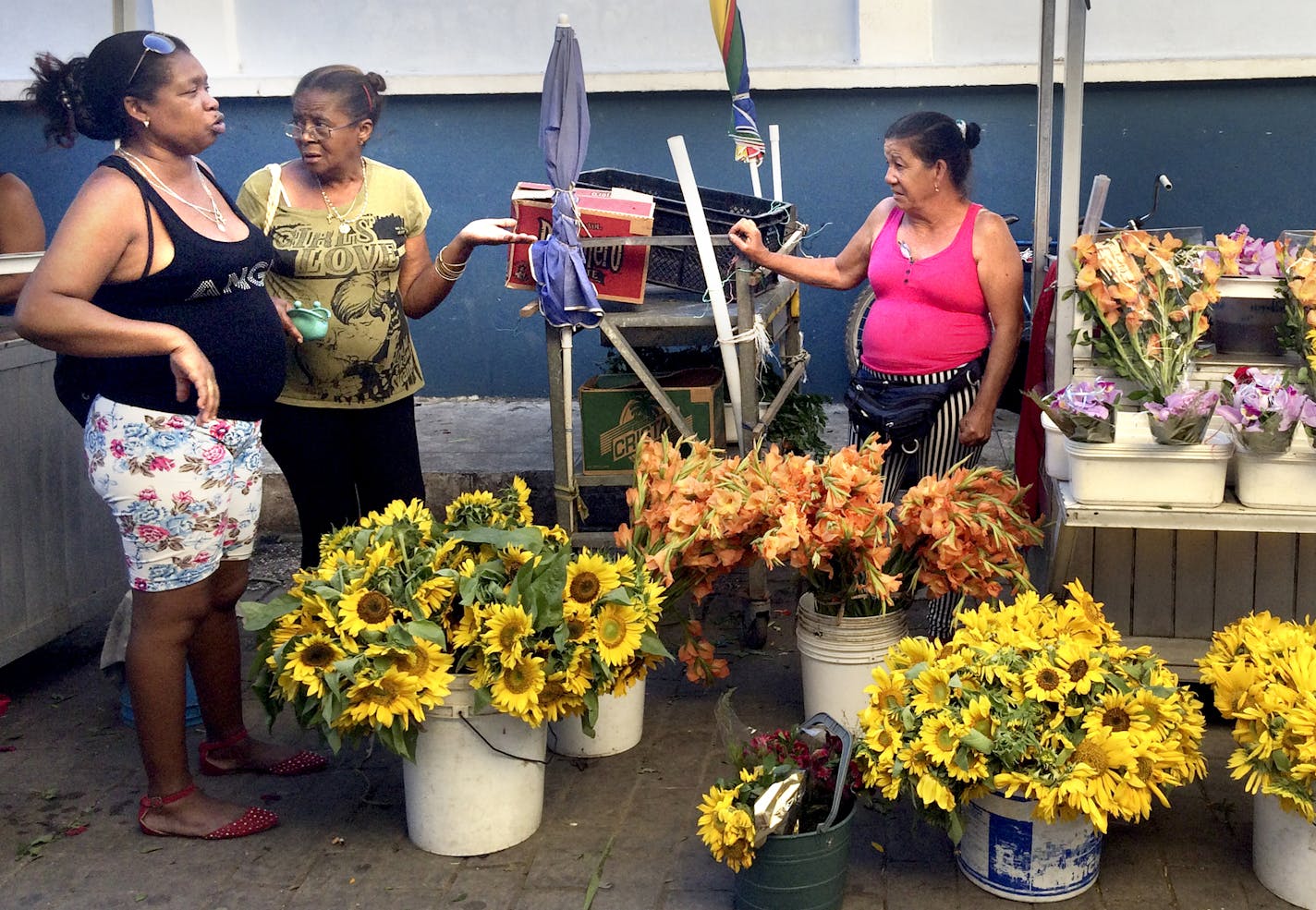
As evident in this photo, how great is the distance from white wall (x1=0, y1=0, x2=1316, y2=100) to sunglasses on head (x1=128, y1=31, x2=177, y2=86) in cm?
365

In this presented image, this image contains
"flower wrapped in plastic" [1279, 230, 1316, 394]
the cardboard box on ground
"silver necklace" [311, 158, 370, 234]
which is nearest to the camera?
"flower wrapped in plastic" [1279, 230, 1316, 394]

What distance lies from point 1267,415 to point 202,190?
2578mm

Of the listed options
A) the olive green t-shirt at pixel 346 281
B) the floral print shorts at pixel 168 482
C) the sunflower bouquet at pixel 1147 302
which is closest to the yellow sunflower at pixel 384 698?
the floral print shorts at pixel 168 482

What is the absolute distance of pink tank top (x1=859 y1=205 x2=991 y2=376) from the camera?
13.0ft

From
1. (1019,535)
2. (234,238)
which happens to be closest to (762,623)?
(1019,535)

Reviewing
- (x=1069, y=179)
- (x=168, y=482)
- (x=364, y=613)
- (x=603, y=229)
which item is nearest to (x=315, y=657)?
(x=364, y=613)

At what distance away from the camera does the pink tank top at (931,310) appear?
3.97m

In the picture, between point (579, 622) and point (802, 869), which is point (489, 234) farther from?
point (802, 869)

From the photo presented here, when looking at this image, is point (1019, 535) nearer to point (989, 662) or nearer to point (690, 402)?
point (989, 662)

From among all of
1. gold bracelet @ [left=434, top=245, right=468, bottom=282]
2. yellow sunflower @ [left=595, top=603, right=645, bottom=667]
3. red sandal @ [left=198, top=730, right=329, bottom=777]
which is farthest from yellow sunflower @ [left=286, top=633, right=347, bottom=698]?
gold bracelet @ [left=434, top=245, right=468, bottom=282]

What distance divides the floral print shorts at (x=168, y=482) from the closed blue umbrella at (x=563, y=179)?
1.21 m

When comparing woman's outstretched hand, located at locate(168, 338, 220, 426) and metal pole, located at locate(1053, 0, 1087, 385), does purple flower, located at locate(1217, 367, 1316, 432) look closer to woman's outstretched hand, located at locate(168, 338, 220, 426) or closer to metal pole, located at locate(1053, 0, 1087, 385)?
metal pole, located at locate(1053, 0, 1087, 385)

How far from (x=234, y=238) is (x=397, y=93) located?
3.81m

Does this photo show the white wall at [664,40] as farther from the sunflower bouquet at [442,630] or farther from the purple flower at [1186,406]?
the sunflower bouquet at [442,630]
